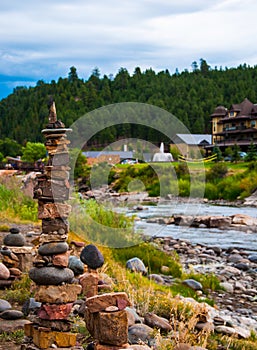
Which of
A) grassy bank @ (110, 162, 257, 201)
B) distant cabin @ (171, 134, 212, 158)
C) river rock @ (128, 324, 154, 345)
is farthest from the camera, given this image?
distant cabin @ (171, 134, 212, 158)

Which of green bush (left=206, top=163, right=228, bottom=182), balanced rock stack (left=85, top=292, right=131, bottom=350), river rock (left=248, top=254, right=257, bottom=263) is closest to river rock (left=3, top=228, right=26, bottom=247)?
balanced rock stack (left=85, top=292, right=131, bottom=350)

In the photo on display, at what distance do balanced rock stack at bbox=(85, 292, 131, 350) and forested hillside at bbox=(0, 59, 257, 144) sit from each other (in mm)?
64665

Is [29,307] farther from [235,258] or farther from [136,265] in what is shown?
[235,258]

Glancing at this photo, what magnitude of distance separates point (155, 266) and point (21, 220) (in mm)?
4445

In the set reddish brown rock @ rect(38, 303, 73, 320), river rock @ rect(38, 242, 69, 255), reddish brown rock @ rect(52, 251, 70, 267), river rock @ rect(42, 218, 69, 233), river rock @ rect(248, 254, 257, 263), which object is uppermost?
river rock @ rect(42, 218, 69, 233)

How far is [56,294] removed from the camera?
577cm

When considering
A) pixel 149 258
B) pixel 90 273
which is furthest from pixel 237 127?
pixel 90 273

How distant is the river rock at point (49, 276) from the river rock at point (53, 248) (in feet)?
0.55

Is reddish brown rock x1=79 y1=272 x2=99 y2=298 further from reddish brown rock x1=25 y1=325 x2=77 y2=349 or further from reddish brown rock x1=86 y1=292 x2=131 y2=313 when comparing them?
reddish brown rock x1=86 y1=292 x2=131 y2=313

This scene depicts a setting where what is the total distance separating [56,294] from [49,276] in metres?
0.20

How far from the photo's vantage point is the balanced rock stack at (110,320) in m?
5.21

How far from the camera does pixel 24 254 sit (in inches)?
347

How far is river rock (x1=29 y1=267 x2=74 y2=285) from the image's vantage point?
5777 mm

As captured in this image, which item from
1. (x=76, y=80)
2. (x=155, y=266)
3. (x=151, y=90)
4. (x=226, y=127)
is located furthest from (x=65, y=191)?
(x=76, y=80)
